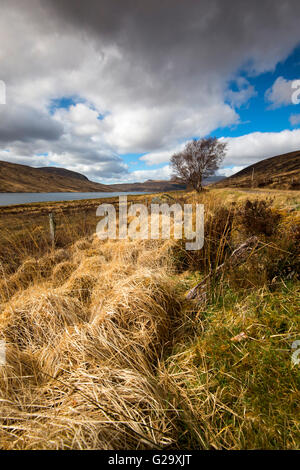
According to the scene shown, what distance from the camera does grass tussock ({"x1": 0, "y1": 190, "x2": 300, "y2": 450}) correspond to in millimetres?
1194

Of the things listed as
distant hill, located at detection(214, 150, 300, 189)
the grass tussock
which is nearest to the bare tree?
distant hill, located at detection(214, 150, 300, 189)

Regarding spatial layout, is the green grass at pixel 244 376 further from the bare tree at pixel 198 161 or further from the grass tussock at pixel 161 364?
the bare tree at pixel 198 161

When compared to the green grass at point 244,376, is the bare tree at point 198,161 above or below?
above

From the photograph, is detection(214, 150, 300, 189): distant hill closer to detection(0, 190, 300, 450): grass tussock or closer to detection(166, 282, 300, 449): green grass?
detection(0, 190, 300, 450): grass tussock

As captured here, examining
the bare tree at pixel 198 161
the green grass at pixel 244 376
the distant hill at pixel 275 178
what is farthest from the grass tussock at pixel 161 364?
the bare tree at pixel 198 161

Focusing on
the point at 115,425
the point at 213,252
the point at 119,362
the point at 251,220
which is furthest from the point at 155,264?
the point at 115,425

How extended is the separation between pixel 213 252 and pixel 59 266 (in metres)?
4.14

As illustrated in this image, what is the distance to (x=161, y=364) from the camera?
1.82 metres

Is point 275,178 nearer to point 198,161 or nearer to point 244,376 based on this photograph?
point 198,161

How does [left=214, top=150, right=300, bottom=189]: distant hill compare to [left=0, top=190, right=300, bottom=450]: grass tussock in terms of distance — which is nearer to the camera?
[left=0, top=190, right=300, bottom=450]: grass tussock

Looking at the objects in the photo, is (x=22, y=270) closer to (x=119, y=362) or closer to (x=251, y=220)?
(x=119, y=362)

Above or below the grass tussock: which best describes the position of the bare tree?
above

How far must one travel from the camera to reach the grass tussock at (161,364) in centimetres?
119
